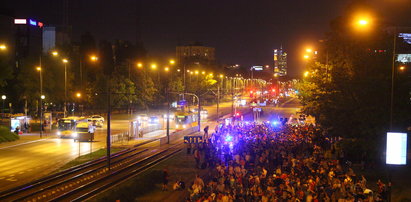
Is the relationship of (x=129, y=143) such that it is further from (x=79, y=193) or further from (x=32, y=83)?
(x=32, y=83)

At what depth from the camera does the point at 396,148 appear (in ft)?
62.6

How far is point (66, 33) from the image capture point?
141 metres

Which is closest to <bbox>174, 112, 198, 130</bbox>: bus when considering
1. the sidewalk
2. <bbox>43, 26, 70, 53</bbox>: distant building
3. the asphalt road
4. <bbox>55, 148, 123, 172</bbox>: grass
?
the asphalt road

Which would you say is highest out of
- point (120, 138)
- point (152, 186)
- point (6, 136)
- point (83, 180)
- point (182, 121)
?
point (182, 121)

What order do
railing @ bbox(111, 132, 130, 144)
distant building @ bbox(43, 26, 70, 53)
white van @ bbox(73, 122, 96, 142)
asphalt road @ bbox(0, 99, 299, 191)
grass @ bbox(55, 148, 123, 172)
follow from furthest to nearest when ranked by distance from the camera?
distant building @ bbox(43, 26, 70, 53), railing @ bbox(111, 132, 130, 144), white van @ bbox(73, 122, 96, 142), grass @ bbox(55, 148, 123, 172), asphalt road @ bbox(0, 99, 299, 191)

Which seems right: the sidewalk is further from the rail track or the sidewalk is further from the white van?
the rail track

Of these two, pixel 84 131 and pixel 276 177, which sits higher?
pixel 276 177

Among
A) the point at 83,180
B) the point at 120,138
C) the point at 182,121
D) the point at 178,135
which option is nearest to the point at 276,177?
the point at 83,180

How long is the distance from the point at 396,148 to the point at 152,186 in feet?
42.3

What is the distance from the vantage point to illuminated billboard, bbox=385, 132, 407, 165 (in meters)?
19.0

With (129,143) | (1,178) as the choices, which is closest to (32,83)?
(129,143)

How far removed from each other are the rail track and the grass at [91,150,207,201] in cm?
91

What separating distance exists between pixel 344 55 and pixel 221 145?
41.0ft

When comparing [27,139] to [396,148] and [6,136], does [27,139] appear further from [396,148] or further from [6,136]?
[396,148]
